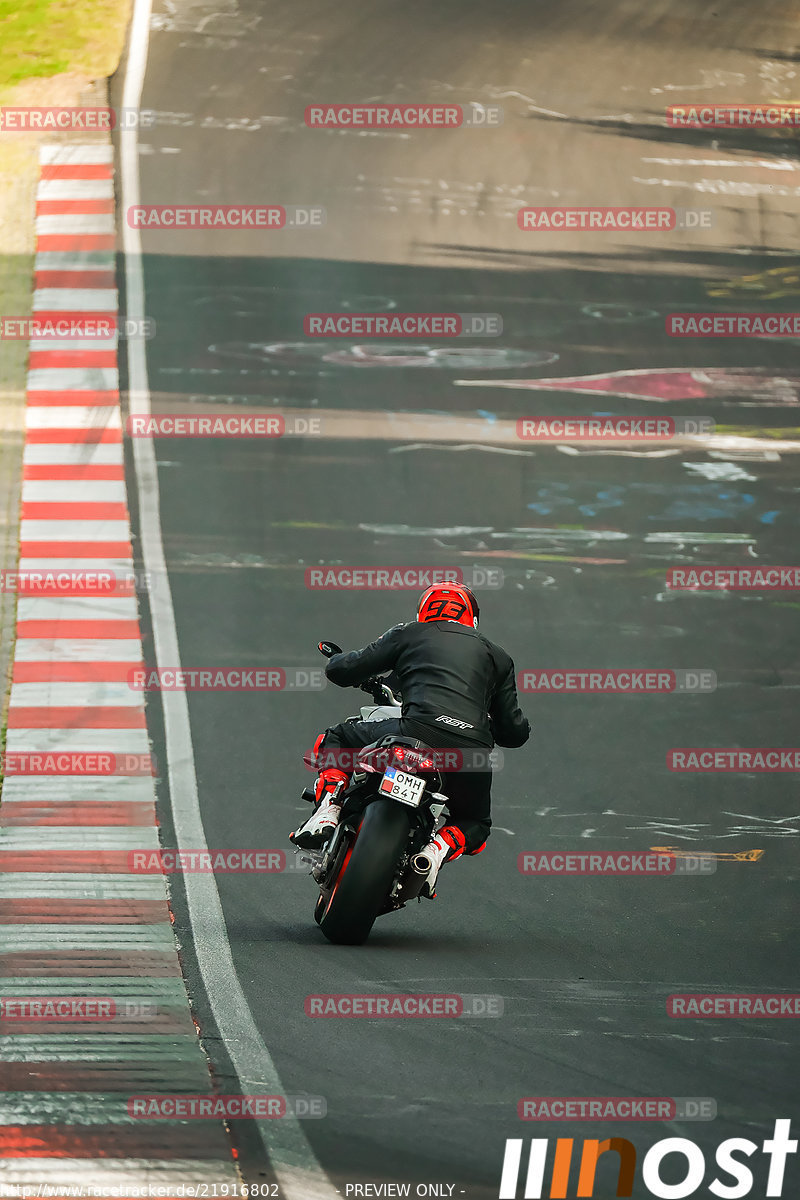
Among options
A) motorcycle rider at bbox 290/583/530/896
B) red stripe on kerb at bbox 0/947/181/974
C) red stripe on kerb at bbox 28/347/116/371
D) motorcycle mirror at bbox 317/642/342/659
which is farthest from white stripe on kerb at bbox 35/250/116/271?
red stripe on kerb at bbox 0/947/181/974

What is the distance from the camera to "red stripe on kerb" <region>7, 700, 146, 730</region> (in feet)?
35.4

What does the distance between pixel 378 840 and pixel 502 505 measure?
25.1 feet

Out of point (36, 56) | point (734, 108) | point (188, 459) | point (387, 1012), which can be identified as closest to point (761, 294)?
point (734, 108)

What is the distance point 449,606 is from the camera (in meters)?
8.06

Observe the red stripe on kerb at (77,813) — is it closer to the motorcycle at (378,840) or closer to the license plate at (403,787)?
the motorcycle at (378,840)

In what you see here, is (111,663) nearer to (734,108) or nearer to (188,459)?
(188,459)

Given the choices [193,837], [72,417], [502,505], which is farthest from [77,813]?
[72,417]

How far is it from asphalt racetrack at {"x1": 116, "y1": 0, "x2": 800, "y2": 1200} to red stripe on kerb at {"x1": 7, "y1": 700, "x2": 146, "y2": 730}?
21 centimetres

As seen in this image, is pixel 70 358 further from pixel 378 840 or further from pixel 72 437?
pixel 378 840

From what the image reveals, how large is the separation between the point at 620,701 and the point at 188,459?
561cm

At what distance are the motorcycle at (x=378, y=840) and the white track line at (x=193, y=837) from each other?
1.95 ft

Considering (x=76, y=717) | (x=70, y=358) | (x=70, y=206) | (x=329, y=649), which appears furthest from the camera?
(x=70, y=206)

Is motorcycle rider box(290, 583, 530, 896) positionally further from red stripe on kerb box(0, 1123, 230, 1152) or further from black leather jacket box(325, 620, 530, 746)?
red stripe on kerb box(0, 1123, 230, 1152)

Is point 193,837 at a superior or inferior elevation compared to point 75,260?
inferior
